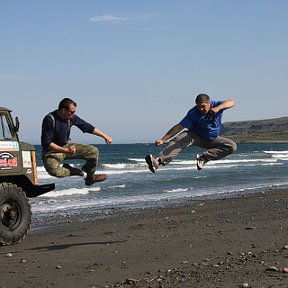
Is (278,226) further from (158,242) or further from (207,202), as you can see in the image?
(207,202)

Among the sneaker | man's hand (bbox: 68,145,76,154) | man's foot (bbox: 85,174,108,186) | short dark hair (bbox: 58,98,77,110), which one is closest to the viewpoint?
short dark hair (bbox: 58,98,77,110)

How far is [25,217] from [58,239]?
0.82 meters

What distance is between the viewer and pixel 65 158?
468 inches

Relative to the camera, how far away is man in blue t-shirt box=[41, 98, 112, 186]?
1115cm

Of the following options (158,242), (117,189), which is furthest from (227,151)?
(117,189)

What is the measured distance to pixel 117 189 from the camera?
93.4ft

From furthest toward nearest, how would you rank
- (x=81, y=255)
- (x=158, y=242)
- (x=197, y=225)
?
(x=197, y=225), (x=158, y=242), (x=81, y=255)

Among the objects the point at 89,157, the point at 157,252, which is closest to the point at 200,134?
the point at 89,157

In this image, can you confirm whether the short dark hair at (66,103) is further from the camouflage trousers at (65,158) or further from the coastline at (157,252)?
the coastline at (157,252)

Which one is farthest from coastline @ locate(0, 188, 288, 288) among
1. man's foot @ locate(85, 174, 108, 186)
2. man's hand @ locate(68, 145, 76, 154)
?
man's hand @ locate(68, 145, 76, 154)

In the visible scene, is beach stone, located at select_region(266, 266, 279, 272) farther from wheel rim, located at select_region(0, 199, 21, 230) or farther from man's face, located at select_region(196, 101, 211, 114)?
wheel rim, located at select_region(0, 199, 21, 230)

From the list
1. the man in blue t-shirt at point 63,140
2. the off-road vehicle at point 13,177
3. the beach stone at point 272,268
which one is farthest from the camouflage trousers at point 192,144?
the beach stone at point 272,268

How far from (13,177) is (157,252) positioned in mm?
4112

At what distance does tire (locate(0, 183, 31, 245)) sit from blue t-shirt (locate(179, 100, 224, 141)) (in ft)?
12.6
